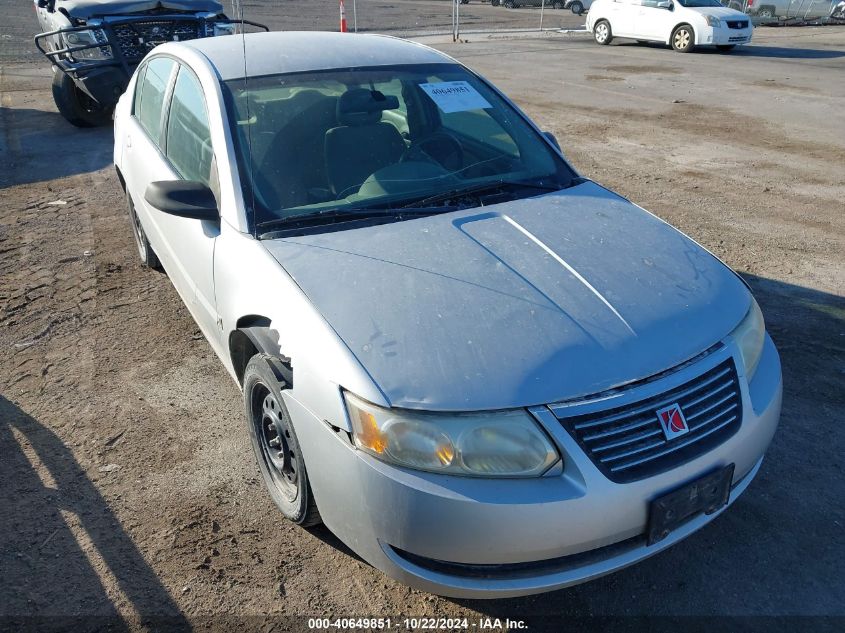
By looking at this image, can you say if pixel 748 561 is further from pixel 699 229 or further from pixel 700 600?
pixel 699 229

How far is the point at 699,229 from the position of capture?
238 inches

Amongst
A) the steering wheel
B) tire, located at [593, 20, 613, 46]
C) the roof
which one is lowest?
tire, located at [593, 20, 613, 46]

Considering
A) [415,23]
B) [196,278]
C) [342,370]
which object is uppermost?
[342,370]

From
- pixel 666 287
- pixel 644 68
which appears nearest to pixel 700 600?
pixel 666 287

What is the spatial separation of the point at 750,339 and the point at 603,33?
60.3 feet

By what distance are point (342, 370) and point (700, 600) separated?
154 cm

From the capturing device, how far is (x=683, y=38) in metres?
17.4

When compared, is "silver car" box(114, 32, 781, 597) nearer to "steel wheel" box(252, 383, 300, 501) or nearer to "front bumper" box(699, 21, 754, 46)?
"steel wheel" box(252, 383, 300, 501)

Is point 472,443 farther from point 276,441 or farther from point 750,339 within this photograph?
point 750,339

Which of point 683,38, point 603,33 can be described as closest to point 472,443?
point 683,38

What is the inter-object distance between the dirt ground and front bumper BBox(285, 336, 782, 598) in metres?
0.41

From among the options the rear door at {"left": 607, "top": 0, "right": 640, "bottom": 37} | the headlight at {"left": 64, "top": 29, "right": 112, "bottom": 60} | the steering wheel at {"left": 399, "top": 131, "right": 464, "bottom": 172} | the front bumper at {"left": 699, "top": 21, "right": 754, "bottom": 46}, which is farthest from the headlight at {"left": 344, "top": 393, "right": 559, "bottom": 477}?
the rear door at {"left": 607, "top": 0, "right": 640, "bottom": 37}

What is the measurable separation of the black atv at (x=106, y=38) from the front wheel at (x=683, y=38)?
1165 cm

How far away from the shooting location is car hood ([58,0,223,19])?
9.08 metres
